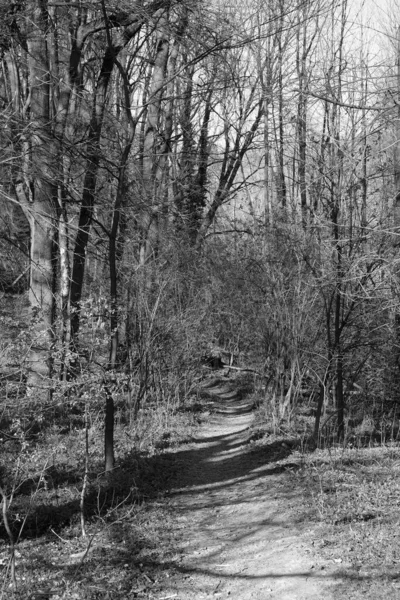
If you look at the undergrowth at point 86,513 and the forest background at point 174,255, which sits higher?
the forest background at point 174,255

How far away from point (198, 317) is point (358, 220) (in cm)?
436

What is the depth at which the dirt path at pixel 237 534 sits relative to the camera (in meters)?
4.85

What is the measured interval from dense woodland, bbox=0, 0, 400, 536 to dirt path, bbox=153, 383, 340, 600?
45.8 inches

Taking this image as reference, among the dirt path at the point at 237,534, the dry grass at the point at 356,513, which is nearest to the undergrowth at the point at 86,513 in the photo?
the dirt path at the point at 237,534

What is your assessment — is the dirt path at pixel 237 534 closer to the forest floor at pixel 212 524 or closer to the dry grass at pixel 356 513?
the forest floor at pixel 212 524

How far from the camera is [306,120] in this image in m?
9.29

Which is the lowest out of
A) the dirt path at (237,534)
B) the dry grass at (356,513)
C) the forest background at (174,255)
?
the dirt path at (237,534)

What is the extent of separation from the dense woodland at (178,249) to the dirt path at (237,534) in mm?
1163

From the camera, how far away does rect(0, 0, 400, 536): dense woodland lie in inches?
281

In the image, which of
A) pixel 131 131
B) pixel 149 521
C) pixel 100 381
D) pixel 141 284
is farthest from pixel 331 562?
pixel 141 284

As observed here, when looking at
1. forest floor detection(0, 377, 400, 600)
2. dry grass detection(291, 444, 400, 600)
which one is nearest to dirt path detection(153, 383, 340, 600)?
forest floor detection(0, 377, 400, 600)

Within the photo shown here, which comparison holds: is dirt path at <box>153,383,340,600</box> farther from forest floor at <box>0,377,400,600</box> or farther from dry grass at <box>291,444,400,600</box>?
dry grass at <box>291,444,400,600</box>

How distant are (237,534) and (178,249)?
25.6 ft

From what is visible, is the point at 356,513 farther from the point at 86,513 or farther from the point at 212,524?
the point at 86,513
